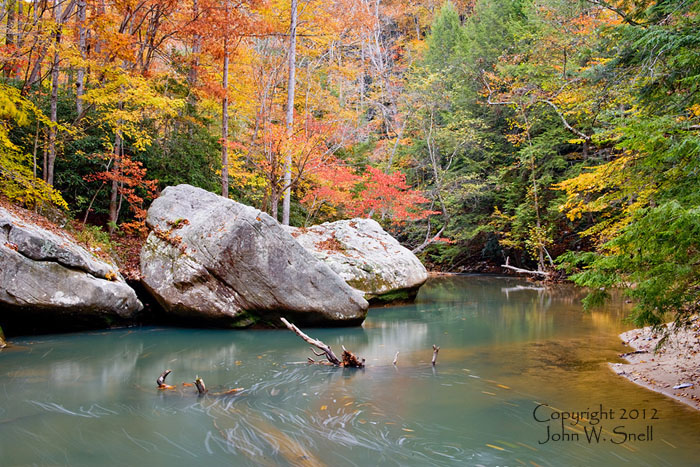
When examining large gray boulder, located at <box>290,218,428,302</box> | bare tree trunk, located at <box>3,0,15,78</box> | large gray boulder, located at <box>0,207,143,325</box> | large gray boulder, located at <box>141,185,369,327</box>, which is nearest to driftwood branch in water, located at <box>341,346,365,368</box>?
large gray boulder, located at <box>141,185,369,327</box>

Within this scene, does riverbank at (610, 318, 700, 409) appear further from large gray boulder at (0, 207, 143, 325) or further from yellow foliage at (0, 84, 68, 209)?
yellow foliage at (0, 84, 68, 209)

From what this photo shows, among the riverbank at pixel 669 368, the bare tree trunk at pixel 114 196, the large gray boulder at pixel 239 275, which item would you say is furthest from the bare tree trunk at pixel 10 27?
the riverbank at pixel 669 368

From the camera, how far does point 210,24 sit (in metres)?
12.7

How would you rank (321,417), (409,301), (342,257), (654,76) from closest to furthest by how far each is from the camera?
(321,417)
(654,76)
(342,257)
(409,301)

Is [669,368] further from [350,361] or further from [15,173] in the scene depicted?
[15,173]

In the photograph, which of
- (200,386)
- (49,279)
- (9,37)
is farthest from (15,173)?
(200,386)

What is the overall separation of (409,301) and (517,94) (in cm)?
1081

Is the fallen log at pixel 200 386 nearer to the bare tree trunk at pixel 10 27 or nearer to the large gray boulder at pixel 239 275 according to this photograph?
the large gray boulder at pixel 239 275

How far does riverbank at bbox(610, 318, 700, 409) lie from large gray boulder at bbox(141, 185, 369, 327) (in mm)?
4899

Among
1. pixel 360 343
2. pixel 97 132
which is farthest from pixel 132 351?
pixel 97 132

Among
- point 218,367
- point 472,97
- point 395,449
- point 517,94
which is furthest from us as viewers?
point 472,97

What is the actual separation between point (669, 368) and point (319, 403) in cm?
476

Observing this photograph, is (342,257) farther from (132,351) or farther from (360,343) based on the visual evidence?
(132,351)

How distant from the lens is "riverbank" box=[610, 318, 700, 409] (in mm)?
5246
